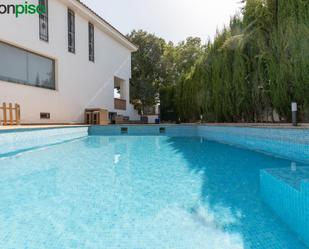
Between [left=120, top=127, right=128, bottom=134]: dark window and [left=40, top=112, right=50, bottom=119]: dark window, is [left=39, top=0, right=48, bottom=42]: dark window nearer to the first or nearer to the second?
[left=40, top=112, right=50, bottom=119]: dark window

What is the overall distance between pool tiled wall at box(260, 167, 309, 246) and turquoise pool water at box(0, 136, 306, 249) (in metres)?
0.09

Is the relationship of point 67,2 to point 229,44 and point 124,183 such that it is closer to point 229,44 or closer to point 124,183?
point 229,44

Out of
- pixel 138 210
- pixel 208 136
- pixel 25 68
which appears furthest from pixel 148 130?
pixel 138 210

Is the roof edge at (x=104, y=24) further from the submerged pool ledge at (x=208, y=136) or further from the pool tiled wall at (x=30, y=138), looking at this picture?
the pool tiled wall at (x=30, y=138)

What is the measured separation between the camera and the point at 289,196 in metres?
2.20

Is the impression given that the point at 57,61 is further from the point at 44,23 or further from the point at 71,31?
the point at 71,31

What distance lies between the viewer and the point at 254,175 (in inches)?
167

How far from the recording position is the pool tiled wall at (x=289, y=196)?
6.27 feet

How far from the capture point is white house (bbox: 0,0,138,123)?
34.1 feet

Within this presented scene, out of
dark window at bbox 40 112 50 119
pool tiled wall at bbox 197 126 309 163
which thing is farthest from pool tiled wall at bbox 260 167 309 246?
dark window at bbox 40 112 50 119

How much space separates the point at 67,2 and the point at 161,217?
13.9m

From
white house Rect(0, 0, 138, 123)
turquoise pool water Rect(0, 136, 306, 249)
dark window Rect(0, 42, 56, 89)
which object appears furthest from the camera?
white house Rect(0, 0, 138, 123)

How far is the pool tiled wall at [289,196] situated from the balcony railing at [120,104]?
17.1 m

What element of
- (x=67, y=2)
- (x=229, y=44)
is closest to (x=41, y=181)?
(x=229, y=44)
